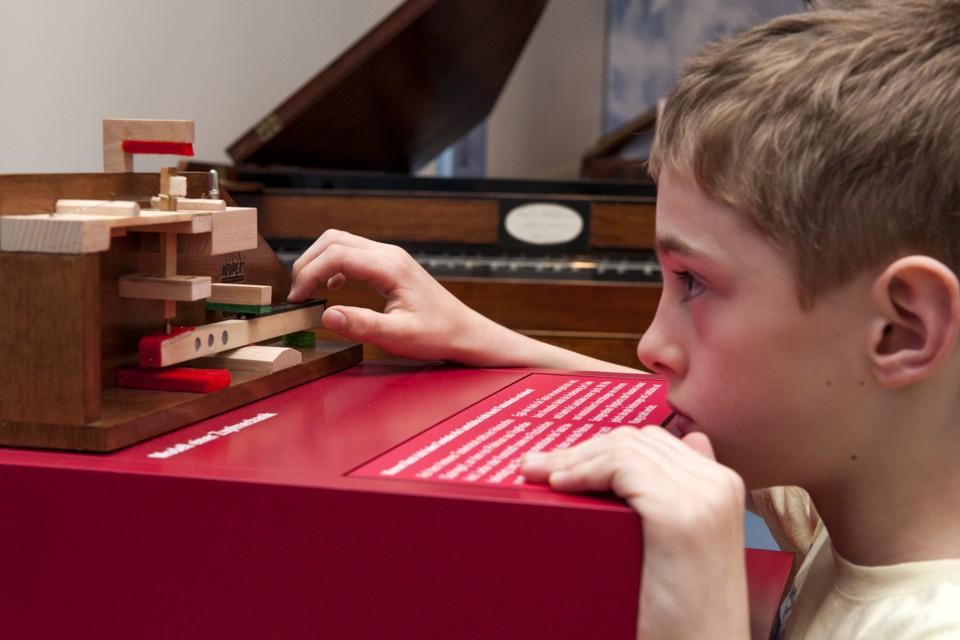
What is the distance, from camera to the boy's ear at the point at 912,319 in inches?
25.6

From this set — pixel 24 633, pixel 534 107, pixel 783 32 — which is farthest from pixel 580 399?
pixel 534 107

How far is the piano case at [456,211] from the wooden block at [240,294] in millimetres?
1235

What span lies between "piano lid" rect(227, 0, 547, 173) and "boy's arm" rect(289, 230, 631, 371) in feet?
5.03

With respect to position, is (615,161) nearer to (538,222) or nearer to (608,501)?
(538,222)

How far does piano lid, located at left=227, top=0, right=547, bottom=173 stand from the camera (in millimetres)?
2510

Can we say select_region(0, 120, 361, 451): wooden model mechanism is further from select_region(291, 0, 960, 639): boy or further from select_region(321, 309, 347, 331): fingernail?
select_region(291, 0, 960, 639): boy

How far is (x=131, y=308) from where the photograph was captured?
2.51ft

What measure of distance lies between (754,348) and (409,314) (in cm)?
43

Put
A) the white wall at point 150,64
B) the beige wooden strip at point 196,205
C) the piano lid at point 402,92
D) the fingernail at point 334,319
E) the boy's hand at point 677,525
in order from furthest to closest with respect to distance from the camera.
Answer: the piano lid at point 402,92 → the white wall at point 150,64 → the fingernail at point 334,319 → the beige wooden strip at point 196,205 → the boy's hand at point 677,525

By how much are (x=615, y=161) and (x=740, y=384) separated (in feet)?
12.7

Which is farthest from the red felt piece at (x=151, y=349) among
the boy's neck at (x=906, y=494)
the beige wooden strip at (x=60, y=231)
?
the boy's neck at (x=906, y=494)

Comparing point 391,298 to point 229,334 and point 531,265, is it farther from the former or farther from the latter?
point 531,265

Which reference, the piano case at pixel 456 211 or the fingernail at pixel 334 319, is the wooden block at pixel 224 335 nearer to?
the fingernail at pixel 334 319

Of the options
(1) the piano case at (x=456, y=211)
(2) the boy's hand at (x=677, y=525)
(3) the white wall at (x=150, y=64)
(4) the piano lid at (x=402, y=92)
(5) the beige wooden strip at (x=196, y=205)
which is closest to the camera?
(2) the boy's hand at (x=677, y=525)
